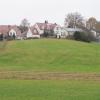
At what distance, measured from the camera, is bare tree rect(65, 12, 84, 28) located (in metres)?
159

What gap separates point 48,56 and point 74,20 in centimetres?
10343

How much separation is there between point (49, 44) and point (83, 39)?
2906 centimetres

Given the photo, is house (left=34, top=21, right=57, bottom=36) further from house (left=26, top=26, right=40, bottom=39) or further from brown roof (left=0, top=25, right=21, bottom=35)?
brown roof (left=0, top=25, right=21, bottom=35)

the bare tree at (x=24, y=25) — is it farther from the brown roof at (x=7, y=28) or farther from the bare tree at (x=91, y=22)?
the bare tree at (x=91, y=22)

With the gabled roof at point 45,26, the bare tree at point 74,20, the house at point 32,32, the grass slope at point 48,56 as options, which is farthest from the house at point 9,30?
the grass slope at point 48,56

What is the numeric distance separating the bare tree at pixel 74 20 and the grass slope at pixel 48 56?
88.2 metres

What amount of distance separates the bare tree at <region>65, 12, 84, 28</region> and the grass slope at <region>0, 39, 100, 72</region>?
88219mm

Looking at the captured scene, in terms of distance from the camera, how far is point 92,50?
64375mm

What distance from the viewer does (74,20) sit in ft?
523

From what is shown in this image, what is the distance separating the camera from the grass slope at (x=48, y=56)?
49334 millimetres

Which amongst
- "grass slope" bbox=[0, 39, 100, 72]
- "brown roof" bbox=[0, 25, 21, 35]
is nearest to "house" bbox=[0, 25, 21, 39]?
"brown roof" bbox=[0, 25, 21, 35]

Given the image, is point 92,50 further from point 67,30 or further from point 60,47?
point 67,30

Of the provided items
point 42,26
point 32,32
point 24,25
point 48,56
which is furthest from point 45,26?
point 48,56

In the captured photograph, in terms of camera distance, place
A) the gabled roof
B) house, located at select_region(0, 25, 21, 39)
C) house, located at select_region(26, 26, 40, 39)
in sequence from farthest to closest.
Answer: the gabled roof < house, located at select_region(0, 25, 21, 39) < house, located at select_region(26, 26, 40, 39)
